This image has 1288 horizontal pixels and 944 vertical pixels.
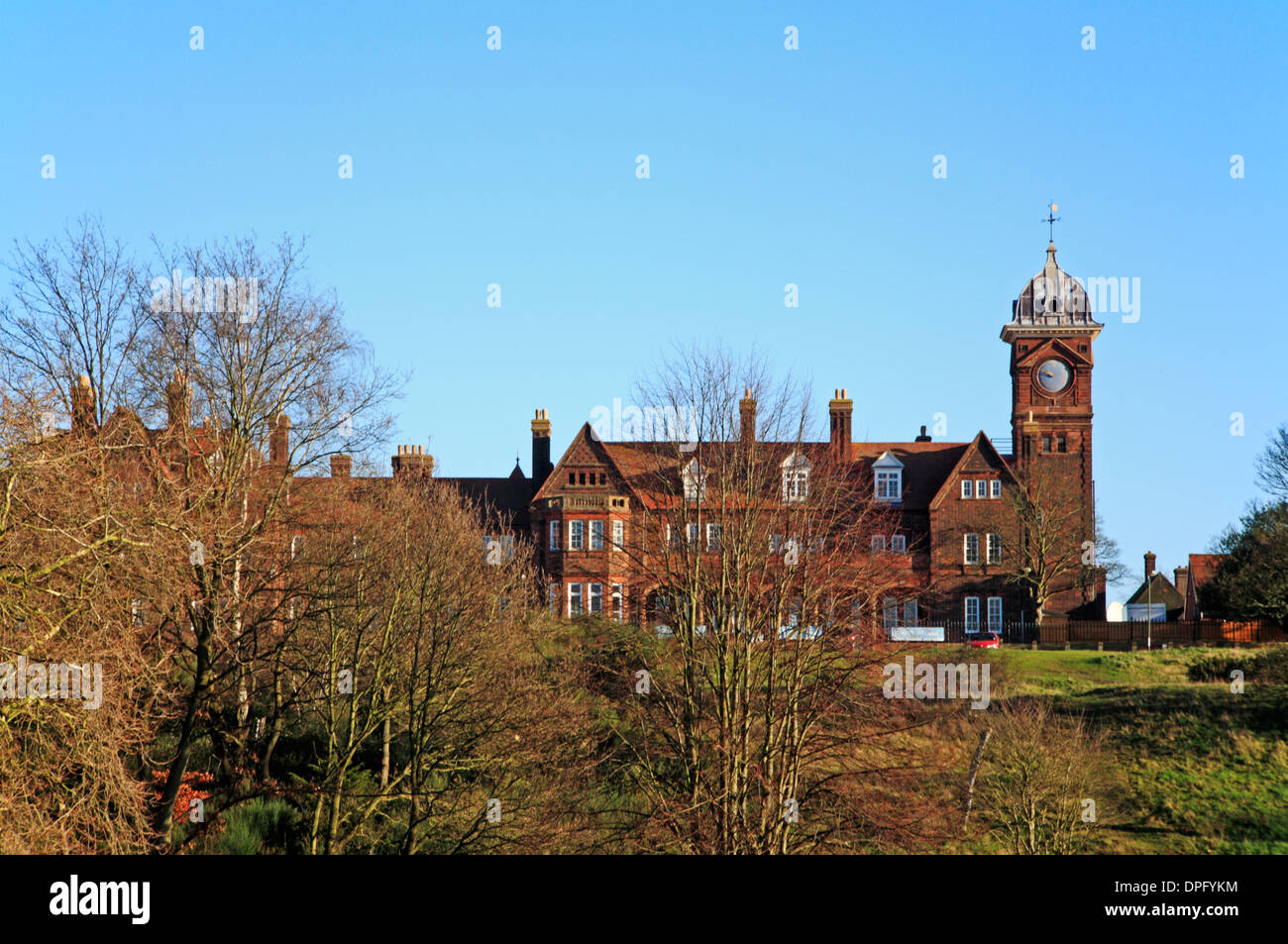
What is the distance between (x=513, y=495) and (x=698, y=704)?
44.1m

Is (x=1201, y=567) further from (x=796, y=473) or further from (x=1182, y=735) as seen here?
(x=796, y=473)

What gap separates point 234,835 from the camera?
2716 centimetres

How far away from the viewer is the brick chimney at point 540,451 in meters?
71.5

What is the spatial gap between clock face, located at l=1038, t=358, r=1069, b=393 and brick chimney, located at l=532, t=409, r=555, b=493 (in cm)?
2972

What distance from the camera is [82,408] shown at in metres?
27.9

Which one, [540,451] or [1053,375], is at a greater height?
[1053,375]

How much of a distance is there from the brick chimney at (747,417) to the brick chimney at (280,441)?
40.3 feet

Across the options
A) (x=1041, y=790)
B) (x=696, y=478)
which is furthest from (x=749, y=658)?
(x=1041, y=790)

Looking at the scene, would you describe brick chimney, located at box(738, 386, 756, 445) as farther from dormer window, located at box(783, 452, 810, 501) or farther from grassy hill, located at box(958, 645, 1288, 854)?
grassy hill, located at box(958, 645, 1288, 854)

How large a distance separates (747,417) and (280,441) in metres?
15.8

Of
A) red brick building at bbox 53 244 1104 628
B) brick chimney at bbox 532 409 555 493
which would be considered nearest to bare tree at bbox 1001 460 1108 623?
red brick building at bbox 53 244 1104 628

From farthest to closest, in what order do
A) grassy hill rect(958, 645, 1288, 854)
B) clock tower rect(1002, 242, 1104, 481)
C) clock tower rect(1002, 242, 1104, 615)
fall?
clock tower rect(1002, 242, 1104, 481) → clock tower rect(1002, 242, 1104, 615) → grassy hill rect(958, 645, 1288, 854)

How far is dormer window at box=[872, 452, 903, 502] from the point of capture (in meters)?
71.1
